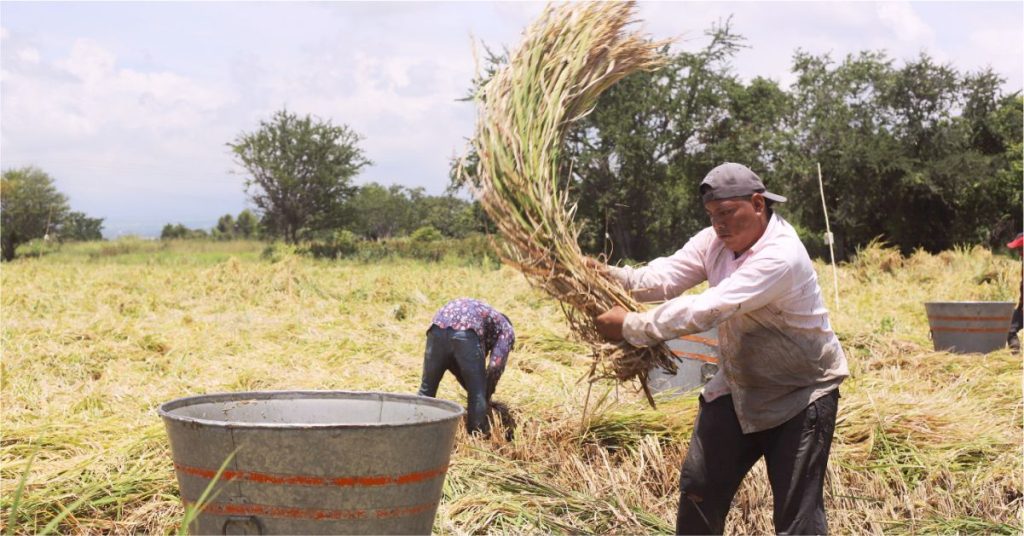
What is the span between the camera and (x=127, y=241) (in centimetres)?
3503

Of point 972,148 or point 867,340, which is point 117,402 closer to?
point 867,340

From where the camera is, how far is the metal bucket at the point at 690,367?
5355mm

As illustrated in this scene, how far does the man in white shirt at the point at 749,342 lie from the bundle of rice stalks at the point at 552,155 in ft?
0.40

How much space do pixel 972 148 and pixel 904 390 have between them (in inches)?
1016

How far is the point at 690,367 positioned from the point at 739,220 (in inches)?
106

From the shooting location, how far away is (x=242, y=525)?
92.4 inches

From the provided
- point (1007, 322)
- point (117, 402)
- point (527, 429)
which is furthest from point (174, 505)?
point (1007, 322)

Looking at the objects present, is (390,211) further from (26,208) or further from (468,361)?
(468,361)

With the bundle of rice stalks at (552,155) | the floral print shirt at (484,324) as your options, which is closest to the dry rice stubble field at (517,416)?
the floral print shirt at (484,324)

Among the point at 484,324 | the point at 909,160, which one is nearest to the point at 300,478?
the point at 484,324

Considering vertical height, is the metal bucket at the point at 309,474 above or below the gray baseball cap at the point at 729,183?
below

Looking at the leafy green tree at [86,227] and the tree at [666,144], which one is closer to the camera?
the tree at [666,144]

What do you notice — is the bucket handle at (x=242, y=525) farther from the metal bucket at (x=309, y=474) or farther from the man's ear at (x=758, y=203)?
the man's ear at (x=758, y=203)

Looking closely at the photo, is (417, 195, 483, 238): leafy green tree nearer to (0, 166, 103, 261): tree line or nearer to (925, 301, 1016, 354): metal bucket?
(0, 166, 103, 261): tree line
